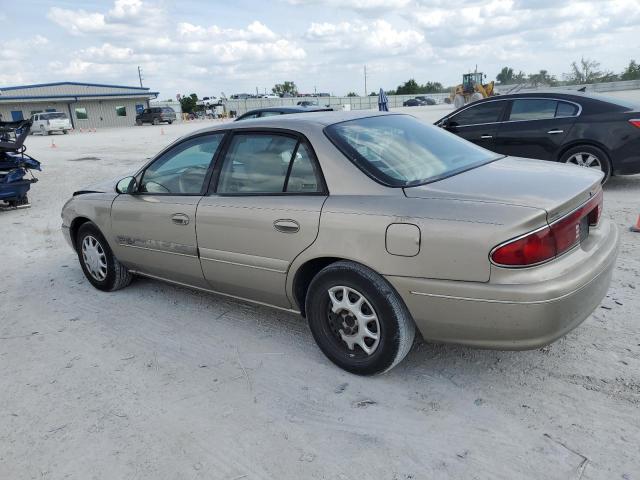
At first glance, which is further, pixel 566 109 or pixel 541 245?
pixel 566 109

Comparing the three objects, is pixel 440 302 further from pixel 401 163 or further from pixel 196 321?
pixel 196 321

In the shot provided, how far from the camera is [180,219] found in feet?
12.9

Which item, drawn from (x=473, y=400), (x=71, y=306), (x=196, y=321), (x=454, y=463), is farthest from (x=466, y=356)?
(x=71, y=306)

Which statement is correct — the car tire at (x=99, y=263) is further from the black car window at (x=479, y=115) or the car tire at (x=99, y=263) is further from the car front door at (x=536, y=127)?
the car front door at (x=536, y=127)

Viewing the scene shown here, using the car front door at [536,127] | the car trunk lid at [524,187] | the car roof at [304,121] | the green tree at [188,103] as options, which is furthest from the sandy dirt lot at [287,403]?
the green tree at [188,103]

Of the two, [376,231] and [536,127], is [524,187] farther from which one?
[536,127]

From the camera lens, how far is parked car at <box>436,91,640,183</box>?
714 cm

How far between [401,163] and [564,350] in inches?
61.6

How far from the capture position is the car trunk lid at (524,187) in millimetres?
2658

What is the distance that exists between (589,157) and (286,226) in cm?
584

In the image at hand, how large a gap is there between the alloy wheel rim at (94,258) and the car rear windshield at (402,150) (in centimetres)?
272

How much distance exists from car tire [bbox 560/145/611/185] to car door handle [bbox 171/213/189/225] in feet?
19.1

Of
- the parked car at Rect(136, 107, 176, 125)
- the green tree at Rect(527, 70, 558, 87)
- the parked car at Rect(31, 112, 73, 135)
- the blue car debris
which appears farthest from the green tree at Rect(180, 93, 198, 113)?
the blue car debris

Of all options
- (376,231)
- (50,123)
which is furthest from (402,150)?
(50,123)
